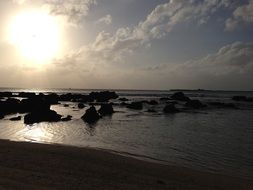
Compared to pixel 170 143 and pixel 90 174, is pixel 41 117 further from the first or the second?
pixel 90 174

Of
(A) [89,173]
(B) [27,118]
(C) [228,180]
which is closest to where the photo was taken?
(A) [89,173]

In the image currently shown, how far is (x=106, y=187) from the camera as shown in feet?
36.9

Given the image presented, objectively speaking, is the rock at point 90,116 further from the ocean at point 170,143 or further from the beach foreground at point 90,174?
the beach foreground at point 90,174

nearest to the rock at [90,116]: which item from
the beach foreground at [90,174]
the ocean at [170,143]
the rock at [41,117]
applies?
the rock at [41,117]

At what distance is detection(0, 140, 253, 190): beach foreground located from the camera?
11.3 metres

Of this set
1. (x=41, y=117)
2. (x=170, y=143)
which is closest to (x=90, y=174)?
(x=170, y=143)

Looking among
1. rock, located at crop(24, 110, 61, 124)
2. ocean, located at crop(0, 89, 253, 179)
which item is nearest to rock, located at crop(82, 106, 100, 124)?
rock, located at crop(24, 110, 61, 124)

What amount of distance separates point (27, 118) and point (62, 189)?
2883cm

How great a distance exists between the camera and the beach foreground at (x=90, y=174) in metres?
11.3

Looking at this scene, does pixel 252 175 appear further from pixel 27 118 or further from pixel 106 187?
pixel 27 118

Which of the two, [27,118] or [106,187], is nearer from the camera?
[106,187]

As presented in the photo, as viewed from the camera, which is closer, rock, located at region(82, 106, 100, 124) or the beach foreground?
the beach foreground

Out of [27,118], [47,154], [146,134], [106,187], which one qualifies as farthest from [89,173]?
[27,118]

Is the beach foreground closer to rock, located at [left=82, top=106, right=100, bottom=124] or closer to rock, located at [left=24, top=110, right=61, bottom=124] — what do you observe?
rock, located at [left=24, top=110, right=61, bottom=124]
